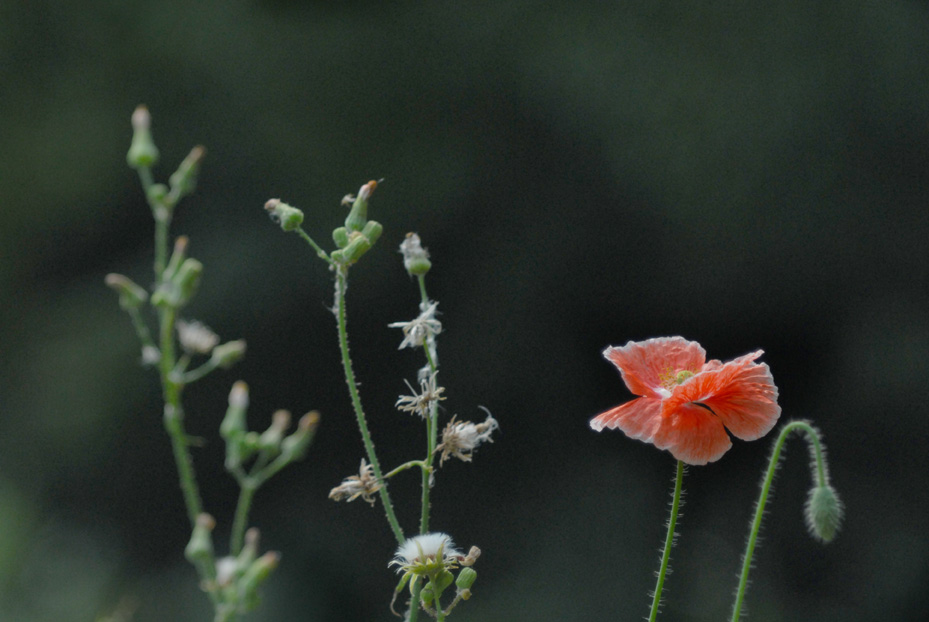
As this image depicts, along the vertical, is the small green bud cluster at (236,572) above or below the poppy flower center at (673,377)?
below

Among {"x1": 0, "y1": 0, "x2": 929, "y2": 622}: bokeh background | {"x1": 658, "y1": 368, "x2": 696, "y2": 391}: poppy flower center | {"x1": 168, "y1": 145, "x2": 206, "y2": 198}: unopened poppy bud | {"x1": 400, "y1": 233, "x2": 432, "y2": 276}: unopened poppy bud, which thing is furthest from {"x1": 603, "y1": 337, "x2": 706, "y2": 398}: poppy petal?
{"x1": 0, "y1": 0, "x2": 929, "y2": 622}: bokeh background

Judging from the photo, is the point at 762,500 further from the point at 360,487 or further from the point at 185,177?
the point at 185,177

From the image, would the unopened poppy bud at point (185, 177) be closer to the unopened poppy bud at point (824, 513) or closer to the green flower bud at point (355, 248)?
the green flower bud at point (355, 248)

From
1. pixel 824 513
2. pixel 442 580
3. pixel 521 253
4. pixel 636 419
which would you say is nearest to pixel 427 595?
pixel 442 580

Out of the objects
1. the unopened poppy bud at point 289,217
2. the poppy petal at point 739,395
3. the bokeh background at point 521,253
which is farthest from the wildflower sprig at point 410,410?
the bokeh background at point 521,253

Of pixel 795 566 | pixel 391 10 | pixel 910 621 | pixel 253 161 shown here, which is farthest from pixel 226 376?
pixel 910 621

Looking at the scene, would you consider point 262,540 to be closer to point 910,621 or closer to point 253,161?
point 253,161

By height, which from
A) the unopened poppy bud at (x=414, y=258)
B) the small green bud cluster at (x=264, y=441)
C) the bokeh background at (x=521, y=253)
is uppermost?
the bokeh background at (x=521, y=253)
